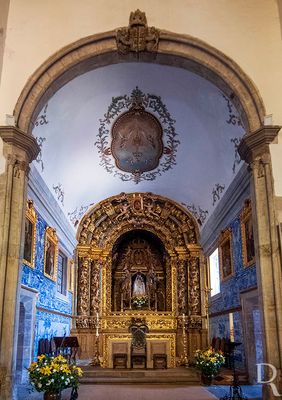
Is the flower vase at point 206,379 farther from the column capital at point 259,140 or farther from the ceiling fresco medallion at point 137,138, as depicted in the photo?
the ceiling fresco medallion at point 137,138

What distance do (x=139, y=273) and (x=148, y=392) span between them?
353 inches

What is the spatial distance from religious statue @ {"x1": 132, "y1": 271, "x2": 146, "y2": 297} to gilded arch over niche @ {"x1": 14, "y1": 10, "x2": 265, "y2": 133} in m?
11.9

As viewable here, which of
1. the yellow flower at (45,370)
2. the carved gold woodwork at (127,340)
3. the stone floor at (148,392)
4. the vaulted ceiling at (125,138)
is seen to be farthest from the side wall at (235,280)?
the yellow flower at (45,370)

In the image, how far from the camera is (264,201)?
26.7ft

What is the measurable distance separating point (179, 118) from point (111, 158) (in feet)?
10.7

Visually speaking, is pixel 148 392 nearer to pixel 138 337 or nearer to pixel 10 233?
pixel 10 233

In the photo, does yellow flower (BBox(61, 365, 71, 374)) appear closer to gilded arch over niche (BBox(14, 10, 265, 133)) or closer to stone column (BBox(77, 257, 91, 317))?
gilded arch over niche (BBox(14, 10, 265, 133))

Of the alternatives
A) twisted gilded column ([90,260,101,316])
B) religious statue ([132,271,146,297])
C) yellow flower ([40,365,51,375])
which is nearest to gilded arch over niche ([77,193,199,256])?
twisted gilded column ([90,260,101,316])

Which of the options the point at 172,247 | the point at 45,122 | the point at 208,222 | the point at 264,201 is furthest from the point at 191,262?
the point at 264,201

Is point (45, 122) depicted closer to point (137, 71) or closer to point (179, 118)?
point (137, 71)

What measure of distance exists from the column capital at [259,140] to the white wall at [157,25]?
44.1 inches

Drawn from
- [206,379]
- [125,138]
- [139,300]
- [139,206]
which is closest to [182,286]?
[139,300]

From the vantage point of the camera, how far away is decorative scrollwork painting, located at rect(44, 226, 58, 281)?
45.0ft

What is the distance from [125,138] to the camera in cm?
1452
